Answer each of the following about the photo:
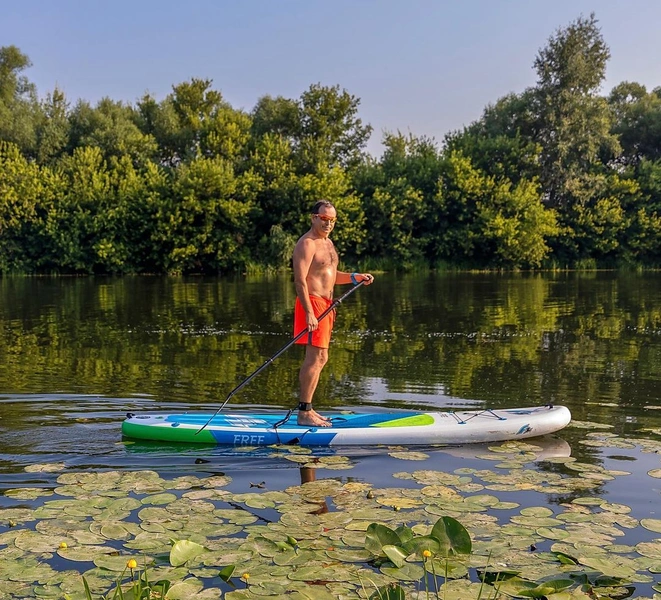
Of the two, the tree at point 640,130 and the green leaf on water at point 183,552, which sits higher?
the tree at point 640,130

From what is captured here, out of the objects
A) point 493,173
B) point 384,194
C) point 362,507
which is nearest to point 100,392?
point 362,507

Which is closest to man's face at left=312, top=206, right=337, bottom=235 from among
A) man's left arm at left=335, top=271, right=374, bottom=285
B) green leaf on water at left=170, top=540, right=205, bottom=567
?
man's left arm at left=335, top=271, right=374, bottom=285

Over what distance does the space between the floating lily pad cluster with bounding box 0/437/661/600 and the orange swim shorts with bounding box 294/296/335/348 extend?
1432 mm

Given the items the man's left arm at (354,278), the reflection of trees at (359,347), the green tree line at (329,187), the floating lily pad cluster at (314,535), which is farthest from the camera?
the green tree line at (329,187)

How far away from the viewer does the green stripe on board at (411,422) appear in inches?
263

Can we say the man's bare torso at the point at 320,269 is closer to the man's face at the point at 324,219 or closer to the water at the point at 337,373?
the man's face at the point at 324,219

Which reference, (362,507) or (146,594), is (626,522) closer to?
(362,507)

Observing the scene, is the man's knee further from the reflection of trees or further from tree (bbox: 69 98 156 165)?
tree (bbox: 69 98 156 165)

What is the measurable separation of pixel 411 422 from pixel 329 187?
39488 millimetres

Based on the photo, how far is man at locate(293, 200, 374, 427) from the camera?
6.67m

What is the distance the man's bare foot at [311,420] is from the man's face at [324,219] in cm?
176

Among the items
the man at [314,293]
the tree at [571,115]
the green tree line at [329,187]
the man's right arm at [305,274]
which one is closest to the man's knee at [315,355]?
the man at [314,293]

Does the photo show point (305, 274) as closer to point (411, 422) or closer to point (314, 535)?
point (411, 422)

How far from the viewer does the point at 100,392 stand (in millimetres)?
8891
